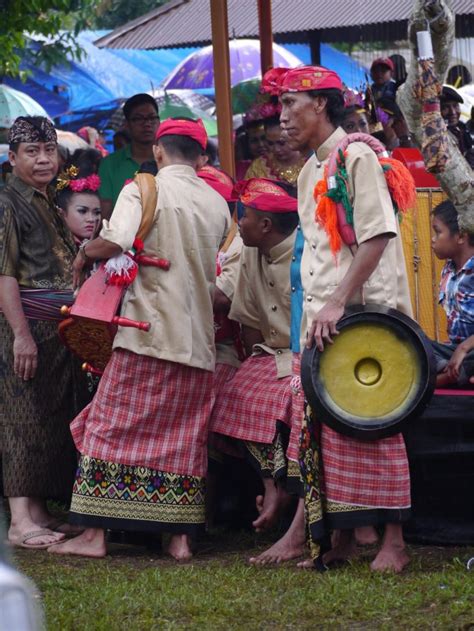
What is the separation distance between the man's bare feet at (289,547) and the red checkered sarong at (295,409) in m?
0.23

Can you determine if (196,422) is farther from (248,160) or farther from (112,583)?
(248,160)

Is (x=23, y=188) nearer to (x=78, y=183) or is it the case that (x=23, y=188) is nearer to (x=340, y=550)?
(x=78, y=183)

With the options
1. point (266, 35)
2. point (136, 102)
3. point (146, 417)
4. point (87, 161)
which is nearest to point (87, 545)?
point (146, 417)

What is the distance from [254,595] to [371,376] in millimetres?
1021

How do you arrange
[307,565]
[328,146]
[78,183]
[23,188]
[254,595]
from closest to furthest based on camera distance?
[254,595] < [328,146] < [307,565] < [23,188] < [78,183]

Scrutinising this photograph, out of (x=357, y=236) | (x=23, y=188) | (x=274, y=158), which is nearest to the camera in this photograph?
(x=357, y=236)

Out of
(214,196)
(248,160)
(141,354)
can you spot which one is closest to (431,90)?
(214,196)

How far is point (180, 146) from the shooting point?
19.8ft

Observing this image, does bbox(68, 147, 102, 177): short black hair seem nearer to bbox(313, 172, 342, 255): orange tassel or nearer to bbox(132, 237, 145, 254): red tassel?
bbox(132, 237, 145, 254): red tassel

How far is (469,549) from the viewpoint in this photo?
5695 mm

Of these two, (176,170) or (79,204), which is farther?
(79,204)

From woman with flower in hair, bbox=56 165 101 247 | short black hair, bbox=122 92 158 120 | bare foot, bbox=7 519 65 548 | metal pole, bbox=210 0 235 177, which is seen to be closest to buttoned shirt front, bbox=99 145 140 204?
short black hair, bbox=122 92 158 120

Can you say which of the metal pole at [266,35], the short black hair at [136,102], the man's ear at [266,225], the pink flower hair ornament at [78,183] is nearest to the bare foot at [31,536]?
the pink flower hair ornament at [78,183]

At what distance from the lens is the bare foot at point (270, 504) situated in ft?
19.7
